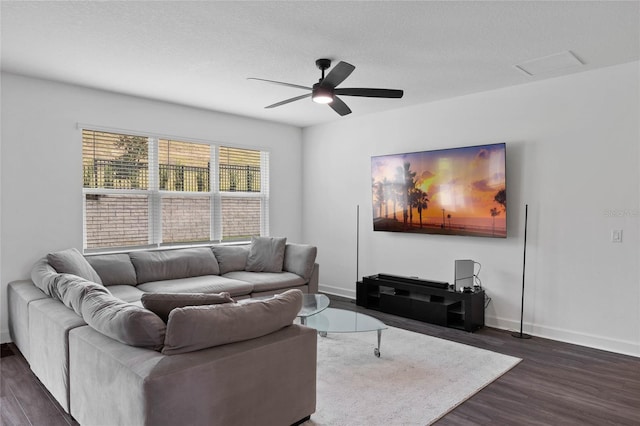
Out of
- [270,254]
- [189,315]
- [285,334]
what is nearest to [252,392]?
[285,334]

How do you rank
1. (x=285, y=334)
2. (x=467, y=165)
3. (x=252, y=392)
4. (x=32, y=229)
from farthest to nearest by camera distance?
1. (x=467, y=165)
2. (x=32, y=229)
3. (x=285, y=334)
4. (x=252, y=392)

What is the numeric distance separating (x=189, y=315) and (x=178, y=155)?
3.84 m

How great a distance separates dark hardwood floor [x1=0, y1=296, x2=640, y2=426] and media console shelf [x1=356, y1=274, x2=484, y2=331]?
1.60 ft

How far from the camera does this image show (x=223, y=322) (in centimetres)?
206

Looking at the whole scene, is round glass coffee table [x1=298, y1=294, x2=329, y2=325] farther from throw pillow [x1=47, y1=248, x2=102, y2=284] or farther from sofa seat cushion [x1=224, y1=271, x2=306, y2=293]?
throw pillow [x1=47, y1=248, x2=102, y2=284]

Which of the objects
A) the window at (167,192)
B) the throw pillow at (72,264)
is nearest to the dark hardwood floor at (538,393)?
the throw pillow at (72,264)

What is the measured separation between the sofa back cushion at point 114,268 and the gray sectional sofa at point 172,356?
3.55 feet

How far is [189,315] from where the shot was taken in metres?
1.96

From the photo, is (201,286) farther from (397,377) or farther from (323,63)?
(323,63)

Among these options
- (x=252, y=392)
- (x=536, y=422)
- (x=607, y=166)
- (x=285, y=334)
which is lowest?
(x=536, y=422)

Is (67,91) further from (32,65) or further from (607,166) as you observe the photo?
(607,166)

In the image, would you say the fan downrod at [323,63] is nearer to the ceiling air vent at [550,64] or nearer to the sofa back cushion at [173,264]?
the ceiling air vent at [550,64]

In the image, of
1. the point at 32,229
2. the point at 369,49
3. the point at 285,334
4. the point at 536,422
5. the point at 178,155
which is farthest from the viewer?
the point at 178,155

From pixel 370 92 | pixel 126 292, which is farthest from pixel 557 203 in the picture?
pixel 126 292
